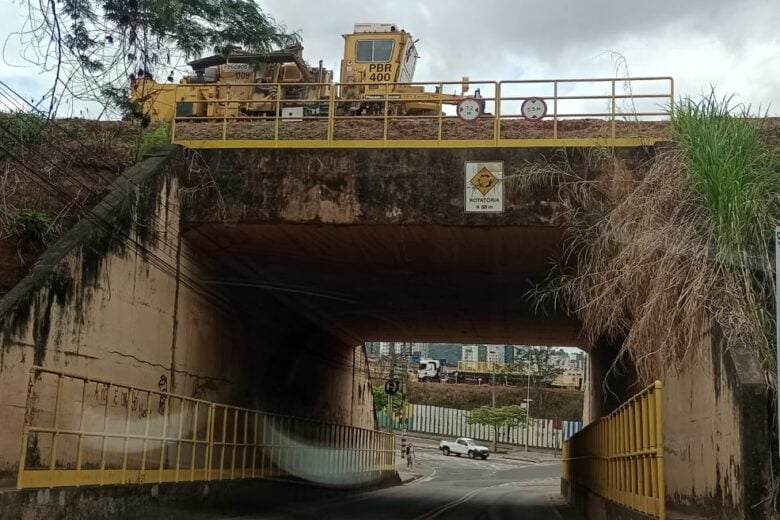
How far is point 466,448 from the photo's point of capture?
5725cm

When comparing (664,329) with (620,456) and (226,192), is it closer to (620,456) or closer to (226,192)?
(620,456)

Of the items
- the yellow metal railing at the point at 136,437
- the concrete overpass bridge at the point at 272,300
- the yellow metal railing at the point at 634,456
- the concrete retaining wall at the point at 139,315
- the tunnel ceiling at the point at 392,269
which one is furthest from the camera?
the tunnel ceiling at the point at 392,269

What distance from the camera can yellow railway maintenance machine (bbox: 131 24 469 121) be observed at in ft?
67.1

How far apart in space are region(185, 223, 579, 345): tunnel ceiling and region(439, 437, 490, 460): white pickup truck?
33412mm

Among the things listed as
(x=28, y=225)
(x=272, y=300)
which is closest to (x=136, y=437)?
(x=28, y=225)

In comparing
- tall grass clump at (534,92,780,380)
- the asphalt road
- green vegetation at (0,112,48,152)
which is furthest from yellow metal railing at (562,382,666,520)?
green vegetation at (0,112,48,152)

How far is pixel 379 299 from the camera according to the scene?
21.0 meters

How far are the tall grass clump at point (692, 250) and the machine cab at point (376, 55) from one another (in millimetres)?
12310

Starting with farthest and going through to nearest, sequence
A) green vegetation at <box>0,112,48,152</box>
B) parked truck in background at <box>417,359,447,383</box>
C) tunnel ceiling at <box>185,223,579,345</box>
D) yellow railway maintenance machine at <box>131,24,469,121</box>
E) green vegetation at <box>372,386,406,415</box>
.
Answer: parked truck in background at <box>417,359,447,383</box> < green vegetation at <box>372,386,406,415</box> < yellow railway maintenance machine at <box>131,24,469,121</box> < tunnel ceiling at <box>185,223,579,345</box> < green vegetation at <box>0,112,48,152</box>

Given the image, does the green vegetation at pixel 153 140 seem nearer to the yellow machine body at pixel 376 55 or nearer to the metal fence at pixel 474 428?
the yellow machine body at pixel 376 55

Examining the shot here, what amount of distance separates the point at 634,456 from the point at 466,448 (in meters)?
48.3

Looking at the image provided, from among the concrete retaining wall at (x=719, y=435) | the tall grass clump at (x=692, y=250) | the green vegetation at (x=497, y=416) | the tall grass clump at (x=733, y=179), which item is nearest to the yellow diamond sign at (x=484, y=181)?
the tall grass clump at (x=692, y=250)

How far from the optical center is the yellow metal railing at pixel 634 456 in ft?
27.9

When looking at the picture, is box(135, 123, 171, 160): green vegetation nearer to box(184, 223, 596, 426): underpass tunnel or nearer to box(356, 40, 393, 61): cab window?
box(184, 223, 596, 426): underpass tunnel
